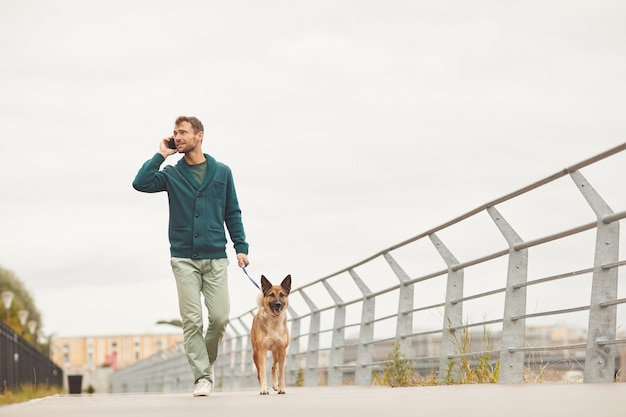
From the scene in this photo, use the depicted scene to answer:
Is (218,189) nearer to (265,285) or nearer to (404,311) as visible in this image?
(265,285)

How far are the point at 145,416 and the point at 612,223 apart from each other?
3.53 metres

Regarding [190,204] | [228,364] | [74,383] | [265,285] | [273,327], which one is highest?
[190,204]

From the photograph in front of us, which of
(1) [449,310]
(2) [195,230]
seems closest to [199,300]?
(2) [195,230]

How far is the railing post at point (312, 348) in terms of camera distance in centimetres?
1509

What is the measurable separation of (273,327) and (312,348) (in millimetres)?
6250

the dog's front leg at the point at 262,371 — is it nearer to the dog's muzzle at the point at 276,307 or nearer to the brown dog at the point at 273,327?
the brown dog at the point at 273,327

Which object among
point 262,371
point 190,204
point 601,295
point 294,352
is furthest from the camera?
point 294,352

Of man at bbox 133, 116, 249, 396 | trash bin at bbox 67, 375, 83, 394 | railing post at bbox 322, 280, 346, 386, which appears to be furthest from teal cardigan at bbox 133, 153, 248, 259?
trash bin at bbox 67, 375, 83, 394

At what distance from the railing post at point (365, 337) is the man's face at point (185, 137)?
5.10 metres

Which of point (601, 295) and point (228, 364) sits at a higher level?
point (601, 295)

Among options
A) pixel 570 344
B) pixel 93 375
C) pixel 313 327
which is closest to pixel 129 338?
pixel 93 375

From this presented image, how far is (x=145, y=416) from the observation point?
523cm

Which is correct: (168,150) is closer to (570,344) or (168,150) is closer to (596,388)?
(570,344)

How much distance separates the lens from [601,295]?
7191mm
